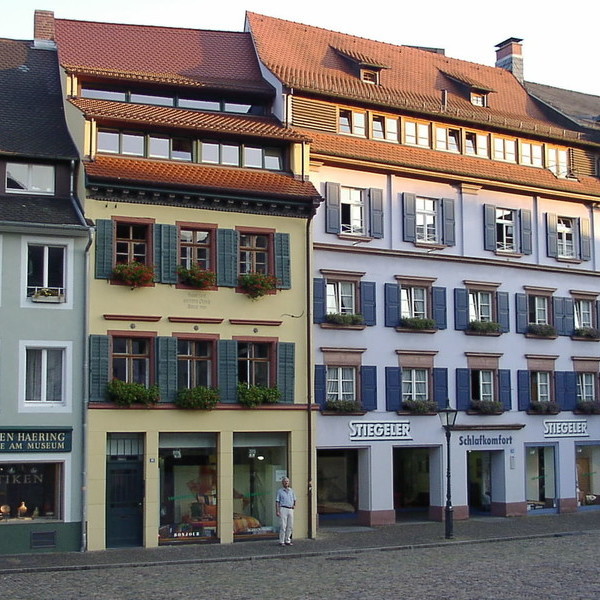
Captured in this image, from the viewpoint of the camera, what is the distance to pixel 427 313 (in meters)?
38.1

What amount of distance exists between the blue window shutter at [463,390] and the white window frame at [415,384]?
1244mm

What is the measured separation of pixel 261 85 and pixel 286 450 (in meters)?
12.4

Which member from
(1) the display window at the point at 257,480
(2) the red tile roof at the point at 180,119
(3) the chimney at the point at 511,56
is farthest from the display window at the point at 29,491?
(3) the chimney at the point at 511,56

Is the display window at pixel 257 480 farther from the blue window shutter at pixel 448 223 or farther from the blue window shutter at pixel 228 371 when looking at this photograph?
the blue window shutter at pixel 448 223

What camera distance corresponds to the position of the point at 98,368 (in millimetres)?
30484

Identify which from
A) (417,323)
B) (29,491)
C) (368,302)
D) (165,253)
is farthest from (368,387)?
(29,491)

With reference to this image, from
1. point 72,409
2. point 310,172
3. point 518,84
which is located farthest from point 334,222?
point 518,84

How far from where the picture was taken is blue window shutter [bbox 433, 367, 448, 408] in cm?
3784

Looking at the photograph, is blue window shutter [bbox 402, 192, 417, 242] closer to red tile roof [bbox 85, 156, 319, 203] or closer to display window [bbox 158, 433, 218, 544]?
red tile roof [bbox 85, 156, 319, 203]

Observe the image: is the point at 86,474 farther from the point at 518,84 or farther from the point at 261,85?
the point at 518,84

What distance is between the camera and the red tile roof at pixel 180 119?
31.9 metres

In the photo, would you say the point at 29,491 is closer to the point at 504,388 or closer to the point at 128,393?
the point at 128,393

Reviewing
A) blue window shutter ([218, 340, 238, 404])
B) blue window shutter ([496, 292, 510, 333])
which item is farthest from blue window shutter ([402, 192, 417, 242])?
blue window shutter ([218, 340, 238, 404])

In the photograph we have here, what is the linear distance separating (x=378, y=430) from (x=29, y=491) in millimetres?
11781
